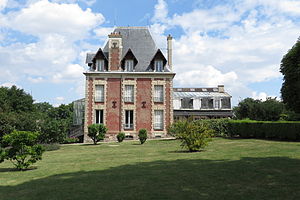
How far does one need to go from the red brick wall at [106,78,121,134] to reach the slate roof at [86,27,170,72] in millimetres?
2518

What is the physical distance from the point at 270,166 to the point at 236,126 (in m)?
13.4

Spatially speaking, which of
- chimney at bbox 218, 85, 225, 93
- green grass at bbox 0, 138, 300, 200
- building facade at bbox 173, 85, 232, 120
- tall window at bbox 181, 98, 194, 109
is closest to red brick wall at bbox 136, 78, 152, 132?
building facade at bbox 173, 85, 232, 120

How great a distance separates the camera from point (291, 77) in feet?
34.4

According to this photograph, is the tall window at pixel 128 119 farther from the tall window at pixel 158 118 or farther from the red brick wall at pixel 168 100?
the red brick wall at pixel 168 100

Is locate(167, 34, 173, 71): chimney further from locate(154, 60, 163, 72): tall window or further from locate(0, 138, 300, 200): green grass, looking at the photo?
locate(0, 138, 300, 200): green grass

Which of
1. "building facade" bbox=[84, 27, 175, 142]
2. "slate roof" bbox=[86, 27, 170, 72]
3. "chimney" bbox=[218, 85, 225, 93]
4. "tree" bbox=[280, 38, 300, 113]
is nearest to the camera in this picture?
"tree" bbox=[280, 38, 300, 113]

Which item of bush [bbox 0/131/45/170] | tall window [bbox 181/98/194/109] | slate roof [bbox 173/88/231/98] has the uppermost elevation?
slate roof [bbox 173/88/231/98]

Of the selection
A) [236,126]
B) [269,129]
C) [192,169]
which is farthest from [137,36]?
[192,169]

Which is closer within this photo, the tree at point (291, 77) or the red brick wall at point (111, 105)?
the tree at point (291, 77)

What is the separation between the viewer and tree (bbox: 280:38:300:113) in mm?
10297

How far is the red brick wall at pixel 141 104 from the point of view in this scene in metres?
26.3

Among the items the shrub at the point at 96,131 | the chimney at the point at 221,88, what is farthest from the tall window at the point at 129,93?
the chimney at the point at 221,88

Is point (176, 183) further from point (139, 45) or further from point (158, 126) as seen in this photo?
point (139, 45)

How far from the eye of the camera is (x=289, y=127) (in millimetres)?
16938
